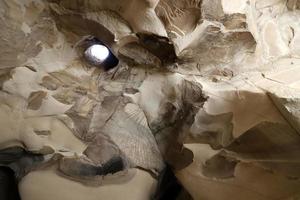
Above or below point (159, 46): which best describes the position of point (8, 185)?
below

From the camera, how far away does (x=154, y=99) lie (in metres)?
1.14

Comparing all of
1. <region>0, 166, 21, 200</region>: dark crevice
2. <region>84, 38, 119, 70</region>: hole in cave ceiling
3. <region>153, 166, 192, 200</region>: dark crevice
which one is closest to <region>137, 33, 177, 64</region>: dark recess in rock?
<region>84, 38, 119, 70</region>: hole in cave ceiling

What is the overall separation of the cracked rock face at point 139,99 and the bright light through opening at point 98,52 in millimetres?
19

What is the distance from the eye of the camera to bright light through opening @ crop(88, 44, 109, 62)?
1179 mm

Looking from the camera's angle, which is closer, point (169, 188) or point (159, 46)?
point (159, 46)

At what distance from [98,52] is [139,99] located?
169mm

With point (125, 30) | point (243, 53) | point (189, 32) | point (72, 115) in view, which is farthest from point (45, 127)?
point (243, 53)

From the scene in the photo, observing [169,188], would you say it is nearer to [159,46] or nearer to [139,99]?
[139,99]

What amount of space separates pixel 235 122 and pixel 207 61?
0.18 metres

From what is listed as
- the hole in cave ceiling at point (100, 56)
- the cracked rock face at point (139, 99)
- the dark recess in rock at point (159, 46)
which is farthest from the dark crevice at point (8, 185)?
the dark recess in rock at point (159, 46)

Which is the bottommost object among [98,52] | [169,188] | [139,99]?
[169,188]

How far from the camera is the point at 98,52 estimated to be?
1183 mm

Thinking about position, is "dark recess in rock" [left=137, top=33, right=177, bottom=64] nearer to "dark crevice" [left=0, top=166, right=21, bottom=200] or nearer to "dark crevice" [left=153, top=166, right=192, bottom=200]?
"dark crevice" [left=153, top=166, right=192, bottom=200]

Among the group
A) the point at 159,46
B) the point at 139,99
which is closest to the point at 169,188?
the point at 139,99
